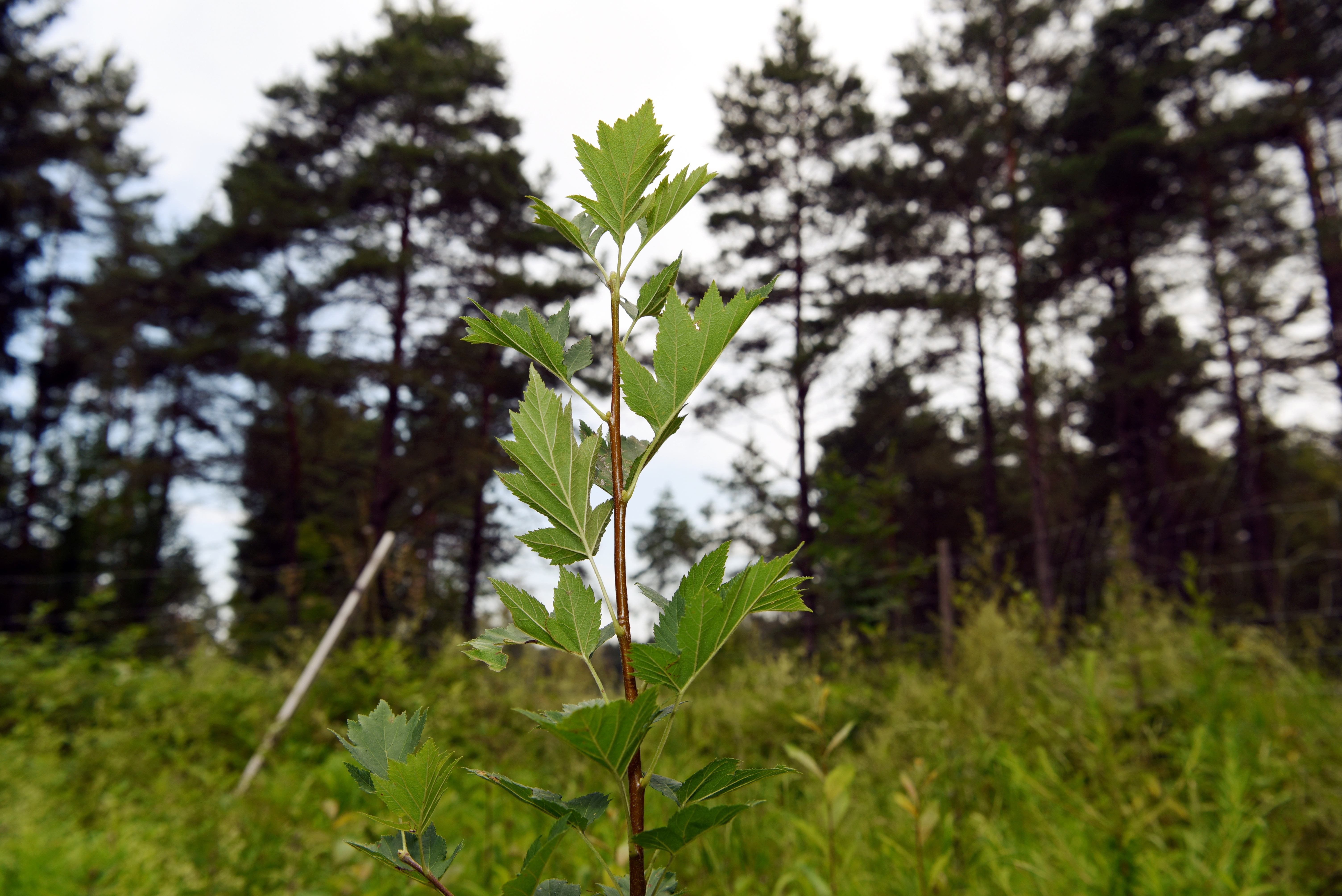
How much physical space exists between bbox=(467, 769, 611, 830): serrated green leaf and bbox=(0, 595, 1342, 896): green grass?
0.17 metres

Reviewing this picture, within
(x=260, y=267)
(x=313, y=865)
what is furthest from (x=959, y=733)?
(x=260, y=267)

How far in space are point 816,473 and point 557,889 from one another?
10562mm

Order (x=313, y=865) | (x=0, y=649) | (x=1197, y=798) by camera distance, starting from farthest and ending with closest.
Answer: (x=0, y=649), (x=1197, y=798), (x=313, y=865)

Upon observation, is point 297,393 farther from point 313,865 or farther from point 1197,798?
point 1197,798

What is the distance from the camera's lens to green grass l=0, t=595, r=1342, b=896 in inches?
68.2

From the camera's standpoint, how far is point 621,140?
355 mm

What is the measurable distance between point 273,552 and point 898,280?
1628 centimetres

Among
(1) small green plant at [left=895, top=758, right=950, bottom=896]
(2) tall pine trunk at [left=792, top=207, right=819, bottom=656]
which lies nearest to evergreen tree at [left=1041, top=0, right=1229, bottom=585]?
(2) tall pine trunk at [left=792, top=207, right=819, bottom=656]

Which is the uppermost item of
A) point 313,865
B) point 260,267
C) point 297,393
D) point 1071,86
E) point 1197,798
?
point 1071,86

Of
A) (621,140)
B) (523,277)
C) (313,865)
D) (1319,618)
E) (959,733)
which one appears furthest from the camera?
(523,277)

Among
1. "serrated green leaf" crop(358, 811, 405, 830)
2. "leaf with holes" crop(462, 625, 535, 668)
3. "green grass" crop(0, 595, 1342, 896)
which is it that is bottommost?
"green grass" crop(0, 595, 1342, 896)

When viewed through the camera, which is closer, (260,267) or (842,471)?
(842,471)

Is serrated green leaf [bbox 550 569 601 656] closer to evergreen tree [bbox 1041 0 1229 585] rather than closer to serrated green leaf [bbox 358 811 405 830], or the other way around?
serrated green leaf [bbox 358 811 405 830]

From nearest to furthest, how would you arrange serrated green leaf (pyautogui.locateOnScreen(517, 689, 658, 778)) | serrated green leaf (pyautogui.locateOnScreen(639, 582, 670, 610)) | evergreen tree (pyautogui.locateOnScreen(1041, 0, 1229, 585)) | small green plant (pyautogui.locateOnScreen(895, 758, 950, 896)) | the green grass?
serrated green leaf (pyautogui.locateOnScreen(517, 689, 658, 778)) → serrated green leaf (pyautogui.locateOnScreen(639, 582, 670, 610)) → small green plant (pyautogui.locateOnScreen(895, 758, 950, 896)) → the green grass → evergreen tree (pyautogui.locateOnScreen(1041, 0, 1229, 585))
